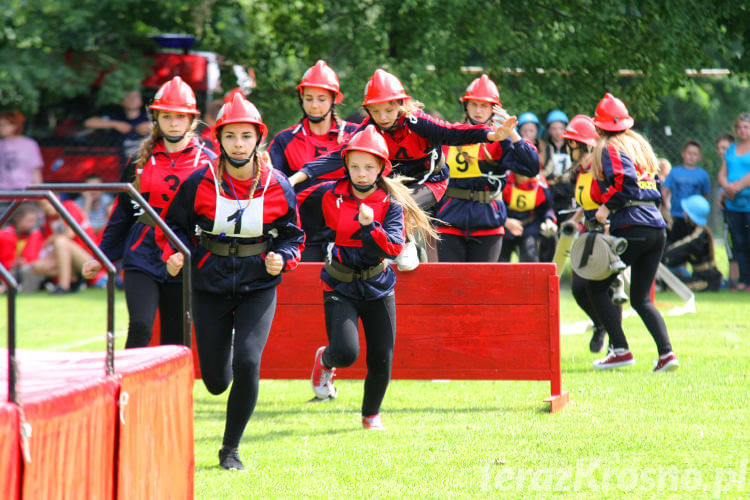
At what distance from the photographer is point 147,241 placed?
637 cm

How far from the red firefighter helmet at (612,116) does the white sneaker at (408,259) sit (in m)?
1.99

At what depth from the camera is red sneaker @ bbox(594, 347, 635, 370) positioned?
870 cm

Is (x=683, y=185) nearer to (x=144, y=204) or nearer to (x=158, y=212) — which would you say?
(x=158, y=212)

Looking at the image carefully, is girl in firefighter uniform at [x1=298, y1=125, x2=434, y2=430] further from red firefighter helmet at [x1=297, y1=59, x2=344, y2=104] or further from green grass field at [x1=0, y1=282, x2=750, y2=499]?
red firefighter helmet at [x1=297, y1=59, x2=344, y2=104]

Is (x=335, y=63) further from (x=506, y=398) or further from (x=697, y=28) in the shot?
(x=506, y=398)

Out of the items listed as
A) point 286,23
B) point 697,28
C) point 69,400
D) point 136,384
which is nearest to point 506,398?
point 136,384

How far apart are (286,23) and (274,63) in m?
0.69

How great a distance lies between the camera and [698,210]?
1495 cm

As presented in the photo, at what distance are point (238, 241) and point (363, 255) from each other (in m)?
0.89

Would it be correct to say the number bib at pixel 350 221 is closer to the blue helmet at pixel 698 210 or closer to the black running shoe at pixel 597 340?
the black running shoe at pixel 597 340

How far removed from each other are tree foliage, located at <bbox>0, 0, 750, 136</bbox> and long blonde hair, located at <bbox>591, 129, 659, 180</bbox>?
22.8 ft

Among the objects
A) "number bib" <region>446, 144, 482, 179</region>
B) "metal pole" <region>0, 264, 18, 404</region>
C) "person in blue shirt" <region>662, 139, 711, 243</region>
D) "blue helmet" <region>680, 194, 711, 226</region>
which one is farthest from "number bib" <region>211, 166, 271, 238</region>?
"blue helmet" <region>680, 194, 711, 226</region>

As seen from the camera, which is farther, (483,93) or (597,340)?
(597,340)

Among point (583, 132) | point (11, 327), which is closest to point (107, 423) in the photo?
point (11, 327)
